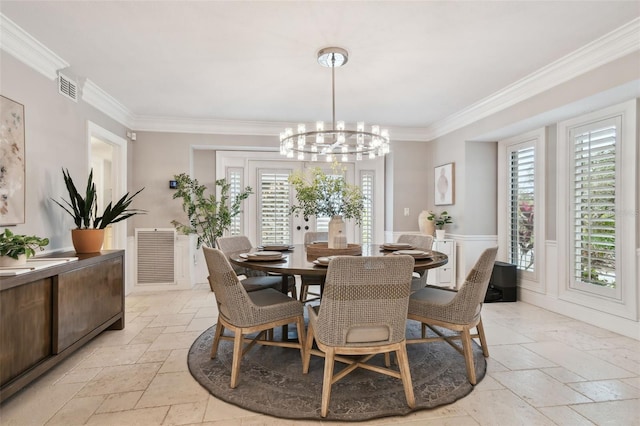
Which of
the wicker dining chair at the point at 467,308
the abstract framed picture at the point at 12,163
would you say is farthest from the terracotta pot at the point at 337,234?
the abstract framed picture at the point at 12,163

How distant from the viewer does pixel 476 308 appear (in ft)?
7.34

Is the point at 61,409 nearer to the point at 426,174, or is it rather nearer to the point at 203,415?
the point at 203,415

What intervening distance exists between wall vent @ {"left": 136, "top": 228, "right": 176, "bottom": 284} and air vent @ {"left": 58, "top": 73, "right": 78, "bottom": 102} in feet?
6.50

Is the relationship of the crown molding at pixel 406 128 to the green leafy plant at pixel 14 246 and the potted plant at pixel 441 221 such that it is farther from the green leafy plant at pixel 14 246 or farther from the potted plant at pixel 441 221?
the green leafy plant at pixel 14 246

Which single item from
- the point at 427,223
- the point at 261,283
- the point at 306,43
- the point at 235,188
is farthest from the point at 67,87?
the point at 427,223

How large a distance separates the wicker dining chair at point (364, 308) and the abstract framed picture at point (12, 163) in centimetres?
238

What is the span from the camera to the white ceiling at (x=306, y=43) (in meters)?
2.22

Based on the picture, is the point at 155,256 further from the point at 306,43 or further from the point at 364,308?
the point at 364,308

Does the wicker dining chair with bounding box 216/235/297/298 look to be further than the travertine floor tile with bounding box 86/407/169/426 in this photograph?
Yes

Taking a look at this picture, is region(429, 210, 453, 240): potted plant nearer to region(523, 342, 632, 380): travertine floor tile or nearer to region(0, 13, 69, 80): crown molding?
region(523, 342, 632, 380): travertine floor tile

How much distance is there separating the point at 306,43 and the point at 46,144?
92.8 inches

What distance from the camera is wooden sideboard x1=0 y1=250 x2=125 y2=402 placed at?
1.88 metres

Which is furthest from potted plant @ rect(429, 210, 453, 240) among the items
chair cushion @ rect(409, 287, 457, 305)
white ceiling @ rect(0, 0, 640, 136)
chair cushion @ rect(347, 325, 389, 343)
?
chair cushion @ rect(347, 325, 389, 343)

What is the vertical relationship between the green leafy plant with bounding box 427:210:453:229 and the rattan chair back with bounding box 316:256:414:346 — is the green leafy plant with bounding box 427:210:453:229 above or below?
above
